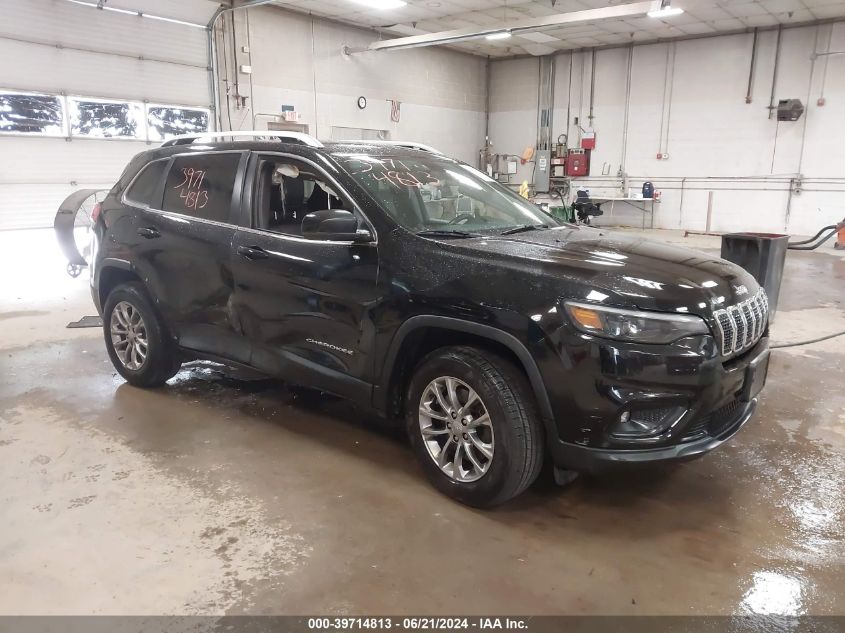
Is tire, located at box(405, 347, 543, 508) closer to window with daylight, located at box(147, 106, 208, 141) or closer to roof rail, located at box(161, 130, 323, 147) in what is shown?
roof rail, located at box(161, 130, 323, 147)

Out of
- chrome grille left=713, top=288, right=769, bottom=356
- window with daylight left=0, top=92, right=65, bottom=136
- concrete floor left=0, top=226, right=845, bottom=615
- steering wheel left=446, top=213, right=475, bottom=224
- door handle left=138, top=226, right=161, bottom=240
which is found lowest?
concrete floor left=0, top=226, right=845, bottom=615

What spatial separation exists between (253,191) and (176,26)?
8.43m

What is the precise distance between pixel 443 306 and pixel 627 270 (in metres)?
0.75

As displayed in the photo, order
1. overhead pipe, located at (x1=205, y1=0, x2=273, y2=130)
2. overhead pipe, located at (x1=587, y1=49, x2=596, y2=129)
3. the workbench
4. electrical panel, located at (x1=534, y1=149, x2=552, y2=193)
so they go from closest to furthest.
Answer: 1. overhead pipe, located at (x1=205, y1=0, x2=273, y2=130)
2. the workbench
3. overhead pipe, located at (x1=587, y1=49, x2=596, y2=129)
4. electrical panel, located at (x1=534, y1=149, x2=552, y2=193)

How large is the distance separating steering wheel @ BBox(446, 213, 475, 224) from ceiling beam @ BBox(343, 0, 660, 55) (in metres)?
8.62

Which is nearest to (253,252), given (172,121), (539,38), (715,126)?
(172,121)

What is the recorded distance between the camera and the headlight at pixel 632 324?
2.27m

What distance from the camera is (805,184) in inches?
525

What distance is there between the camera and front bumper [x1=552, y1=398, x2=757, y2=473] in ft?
7.65

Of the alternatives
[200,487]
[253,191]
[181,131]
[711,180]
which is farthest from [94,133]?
[711,180]

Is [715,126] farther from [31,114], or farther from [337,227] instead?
[337,227]

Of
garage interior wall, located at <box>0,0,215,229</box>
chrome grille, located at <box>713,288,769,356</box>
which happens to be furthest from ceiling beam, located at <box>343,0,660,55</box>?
chrome grille, located at <box>713,288,769,356</box>

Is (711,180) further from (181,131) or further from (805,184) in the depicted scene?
(181,131)

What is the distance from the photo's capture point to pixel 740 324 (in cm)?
251
